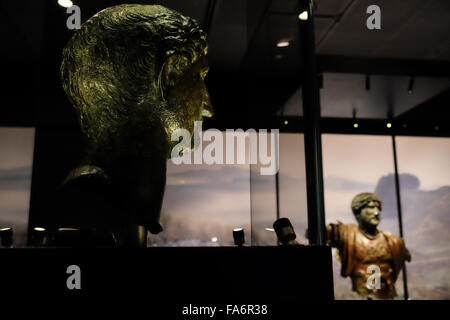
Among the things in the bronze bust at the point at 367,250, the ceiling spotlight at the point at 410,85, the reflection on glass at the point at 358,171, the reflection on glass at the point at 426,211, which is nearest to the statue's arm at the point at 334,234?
the bronze bust at the point at 367,250

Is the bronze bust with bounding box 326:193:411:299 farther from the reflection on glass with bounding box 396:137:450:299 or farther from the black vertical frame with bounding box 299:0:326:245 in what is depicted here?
the black vertical frame with bounding box 299:0:326:245

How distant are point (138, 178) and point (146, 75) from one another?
39 centimetres

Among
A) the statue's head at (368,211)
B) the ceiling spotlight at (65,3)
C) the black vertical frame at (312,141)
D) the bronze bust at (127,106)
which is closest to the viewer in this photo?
the bronze bust at (127,106)

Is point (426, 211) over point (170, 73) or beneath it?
beneath

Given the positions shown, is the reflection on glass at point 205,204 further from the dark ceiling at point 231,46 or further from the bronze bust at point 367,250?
the bronze bust at point 367,250

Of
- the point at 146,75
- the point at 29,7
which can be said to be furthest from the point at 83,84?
the point at 29,7

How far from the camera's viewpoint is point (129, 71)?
4.86 feet

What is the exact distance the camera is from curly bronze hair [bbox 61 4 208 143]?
1475mm

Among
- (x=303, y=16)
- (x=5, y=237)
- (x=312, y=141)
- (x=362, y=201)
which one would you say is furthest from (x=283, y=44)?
(x=362, y=201)

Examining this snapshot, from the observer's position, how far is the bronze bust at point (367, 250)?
3596 millimetres

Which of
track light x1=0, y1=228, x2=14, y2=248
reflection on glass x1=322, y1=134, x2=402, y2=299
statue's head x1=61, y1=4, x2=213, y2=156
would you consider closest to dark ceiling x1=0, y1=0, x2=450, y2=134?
statue's head x1=61, y1=4, x2=213, y2=156

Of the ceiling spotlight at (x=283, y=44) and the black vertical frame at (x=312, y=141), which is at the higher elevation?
the ceiling spotlight at (x=283, y=44)

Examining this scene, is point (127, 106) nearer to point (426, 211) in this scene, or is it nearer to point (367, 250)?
point (367, 250)

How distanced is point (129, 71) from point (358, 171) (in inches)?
145
